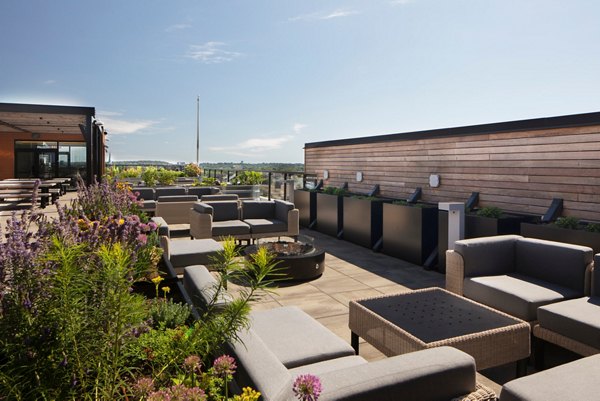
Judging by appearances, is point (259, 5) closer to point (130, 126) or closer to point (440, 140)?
point (440, 140)

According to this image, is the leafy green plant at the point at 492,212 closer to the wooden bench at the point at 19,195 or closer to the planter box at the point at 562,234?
the planter box at the point at 562,234

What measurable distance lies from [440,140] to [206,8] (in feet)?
15.9

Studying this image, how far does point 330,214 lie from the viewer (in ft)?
29.6

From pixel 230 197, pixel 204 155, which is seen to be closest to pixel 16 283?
pixel 230 197

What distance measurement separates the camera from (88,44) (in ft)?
Result: 40.8

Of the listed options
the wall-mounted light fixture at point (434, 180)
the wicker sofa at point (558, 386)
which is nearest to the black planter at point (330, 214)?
the wall-mounted light fixture at point (434, 180)

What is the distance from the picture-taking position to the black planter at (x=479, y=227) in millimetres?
5355

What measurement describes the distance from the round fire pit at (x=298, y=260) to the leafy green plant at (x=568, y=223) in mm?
2857

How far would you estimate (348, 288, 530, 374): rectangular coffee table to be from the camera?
8.60 feet

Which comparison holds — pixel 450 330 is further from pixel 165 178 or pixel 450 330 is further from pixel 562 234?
pixel 165 178

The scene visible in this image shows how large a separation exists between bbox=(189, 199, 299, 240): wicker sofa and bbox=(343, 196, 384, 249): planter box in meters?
1.20

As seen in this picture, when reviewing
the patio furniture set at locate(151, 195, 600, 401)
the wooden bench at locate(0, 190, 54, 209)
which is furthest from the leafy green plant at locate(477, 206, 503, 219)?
the wooden bench at locate(0, 190, 54, 209)

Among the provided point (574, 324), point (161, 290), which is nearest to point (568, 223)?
point (574, 324)

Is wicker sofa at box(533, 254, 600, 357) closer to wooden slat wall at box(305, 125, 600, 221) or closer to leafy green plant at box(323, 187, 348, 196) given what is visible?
wooden slat wall at box(305, 125, 600, 221)
